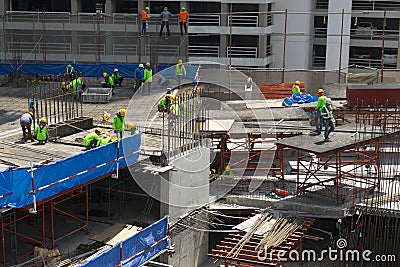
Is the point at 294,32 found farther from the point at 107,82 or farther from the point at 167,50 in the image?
the point at 107,82

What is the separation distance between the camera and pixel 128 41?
56.8 metres

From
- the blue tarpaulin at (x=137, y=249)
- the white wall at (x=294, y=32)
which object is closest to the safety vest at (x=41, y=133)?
the blue tarpaulin at (x=137, y=249)

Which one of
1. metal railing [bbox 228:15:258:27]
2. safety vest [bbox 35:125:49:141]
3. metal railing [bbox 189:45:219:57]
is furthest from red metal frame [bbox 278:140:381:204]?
metal railing [bbox 189:45:219:57]

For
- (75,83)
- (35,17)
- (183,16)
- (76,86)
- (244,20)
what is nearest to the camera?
(76,86)

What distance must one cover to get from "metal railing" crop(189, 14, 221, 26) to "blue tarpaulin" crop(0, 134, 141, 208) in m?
29.2

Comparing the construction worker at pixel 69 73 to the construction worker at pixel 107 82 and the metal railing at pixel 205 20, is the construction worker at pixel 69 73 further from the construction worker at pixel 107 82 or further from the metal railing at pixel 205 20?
the metal railing at pixel 205 20

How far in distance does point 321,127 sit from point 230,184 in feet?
18.0

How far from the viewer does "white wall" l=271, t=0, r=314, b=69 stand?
58219mm

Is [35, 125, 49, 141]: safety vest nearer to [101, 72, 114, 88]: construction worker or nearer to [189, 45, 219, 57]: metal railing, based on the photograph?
[101, 72, 114, 88]: construction worker

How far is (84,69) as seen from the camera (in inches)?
1884

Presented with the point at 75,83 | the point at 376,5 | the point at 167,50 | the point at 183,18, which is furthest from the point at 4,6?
the point at 376,5

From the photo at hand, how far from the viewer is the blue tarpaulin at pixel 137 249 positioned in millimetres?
26655

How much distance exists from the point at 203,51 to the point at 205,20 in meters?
2.61

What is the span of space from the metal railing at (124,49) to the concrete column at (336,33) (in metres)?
15.8
